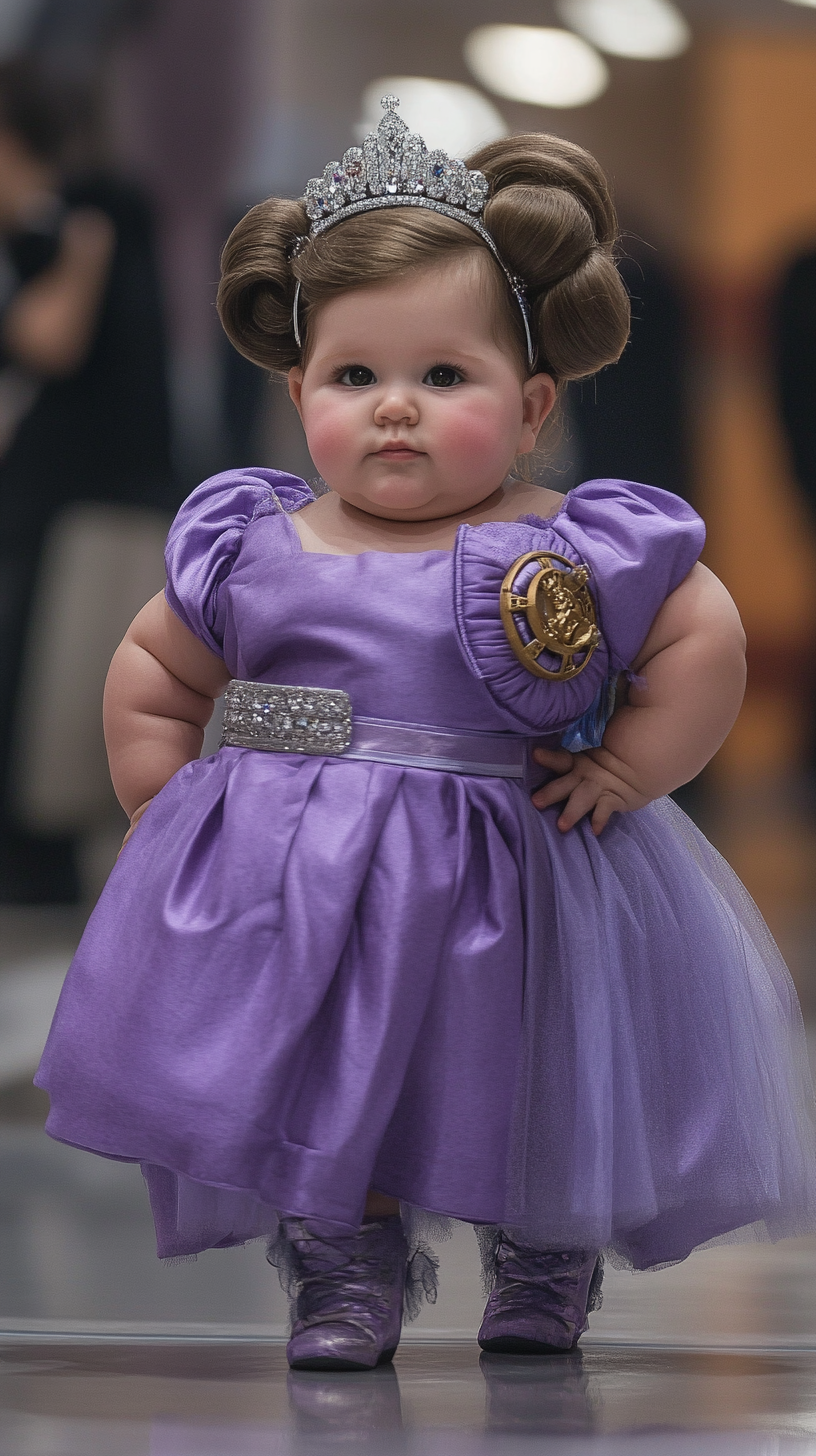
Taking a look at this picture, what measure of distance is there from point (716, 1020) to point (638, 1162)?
0.15 metres

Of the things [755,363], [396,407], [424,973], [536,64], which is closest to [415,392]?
[396,407]

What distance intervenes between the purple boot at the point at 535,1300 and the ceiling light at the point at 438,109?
2.40 meters

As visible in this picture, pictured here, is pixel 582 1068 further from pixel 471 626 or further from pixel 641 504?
pixel 641 504

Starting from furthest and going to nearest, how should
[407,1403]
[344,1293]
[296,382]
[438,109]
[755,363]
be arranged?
1. [755,363]
2. [438,109]
3. [296,382]
4. [344,1293]
5. [407,1403]

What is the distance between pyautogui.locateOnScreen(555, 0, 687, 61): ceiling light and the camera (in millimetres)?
3404

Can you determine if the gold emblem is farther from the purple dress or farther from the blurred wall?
the blurred wall

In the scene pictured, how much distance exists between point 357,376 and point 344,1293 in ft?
2.14

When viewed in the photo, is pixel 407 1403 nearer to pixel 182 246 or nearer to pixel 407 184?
pixel 407 184

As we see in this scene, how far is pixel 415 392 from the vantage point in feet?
4.28

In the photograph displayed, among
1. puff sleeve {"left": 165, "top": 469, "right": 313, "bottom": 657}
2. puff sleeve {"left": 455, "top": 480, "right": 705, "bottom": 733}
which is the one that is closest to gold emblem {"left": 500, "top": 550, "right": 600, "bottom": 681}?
puff sleeve {"left": 455, "top": 480, "right": 705, "bottom": 733}

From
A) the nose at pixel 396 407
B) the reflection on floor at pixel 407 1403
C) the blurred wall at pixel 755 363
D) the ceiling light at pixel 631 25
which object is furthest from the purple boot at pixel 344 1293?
the ceiling light at pixel 631 25

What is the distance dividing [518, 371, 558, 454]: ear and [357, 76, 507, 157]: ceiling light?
200cm

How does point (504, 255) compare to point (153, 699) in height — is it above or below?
above

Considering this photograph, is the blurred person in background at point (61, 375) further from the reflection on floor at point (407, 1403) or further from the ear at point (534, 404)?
the reflection on floor at point (407, 1403)
